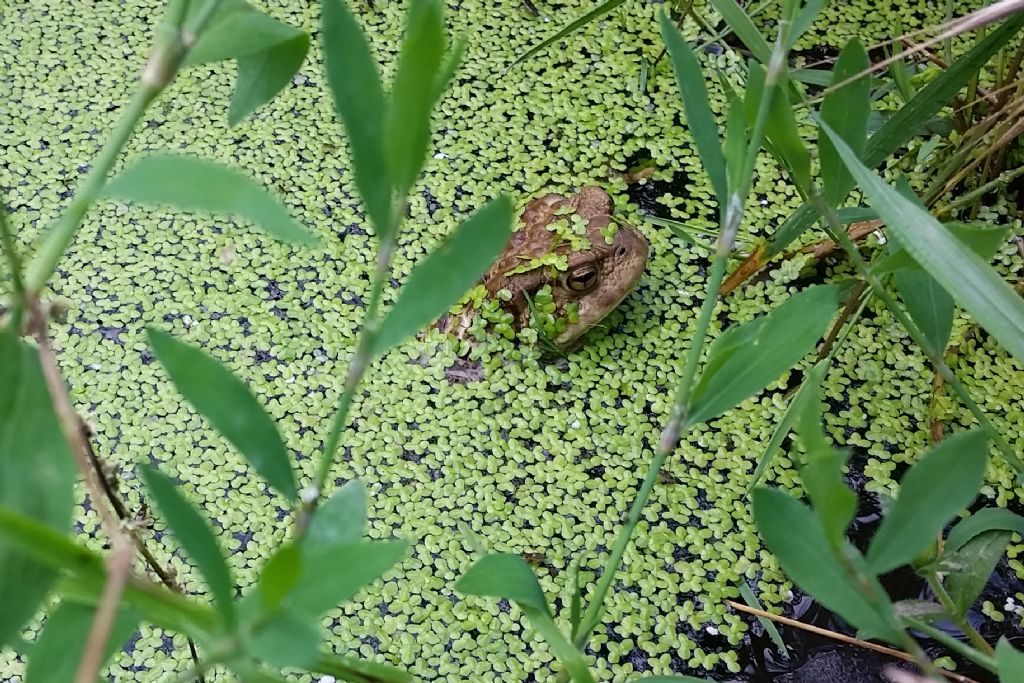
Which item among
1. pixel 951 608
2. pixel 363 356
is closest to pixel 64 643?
pixel 363 356

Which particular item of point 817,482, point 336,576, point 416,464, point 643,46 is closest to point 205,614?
point 336,576

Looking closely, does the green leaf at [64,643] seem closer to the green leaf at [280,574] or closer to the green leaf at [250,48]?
the green leaf at [280,574]

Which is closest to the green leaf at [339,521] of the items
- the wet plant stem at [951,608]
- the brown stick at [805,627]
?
the wet plant stem at [951,608]

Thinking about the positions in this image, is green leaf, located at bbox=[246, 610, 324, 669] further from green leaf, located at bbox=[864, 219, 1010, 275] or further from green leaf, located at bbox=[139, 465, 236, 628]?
green leaf, located at bbox=[864, 219, 1010, 275]

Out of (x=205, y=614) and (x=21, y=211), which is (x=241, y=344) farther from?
(x=205, y=614)

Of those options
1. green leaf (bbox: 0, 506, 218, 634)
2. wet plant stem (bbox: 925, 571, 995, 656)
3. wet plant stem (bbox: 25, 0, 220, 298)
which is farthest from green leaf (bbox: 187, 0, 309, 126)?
wet plant stem (bbox: 925, 571, 995, 656)

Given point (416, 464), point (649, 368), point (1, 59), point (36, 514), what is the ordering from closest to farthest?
point (36, 514) < point (416, 464) < point (649, 368) < point (1, 59)

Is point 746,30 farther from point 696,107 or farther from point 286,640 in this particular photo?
point 286,640
